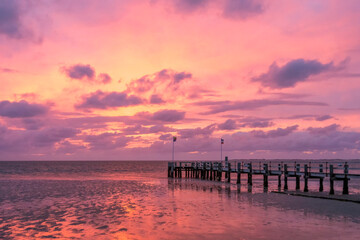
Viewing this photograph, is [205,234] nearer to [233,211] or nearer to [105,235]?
[105,235]

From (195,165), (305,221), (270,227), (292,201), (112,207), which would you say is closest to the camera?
(270,227)

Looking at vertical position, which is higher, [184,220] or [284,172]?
[284,172]

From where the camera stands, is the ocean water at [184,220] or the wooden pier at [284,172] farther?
the wooden pier at [284,172]

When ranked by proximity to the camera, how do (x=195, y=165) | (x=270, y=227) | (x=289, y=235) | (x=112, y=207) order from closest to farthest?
(x=289, y=235)
(x=270, y=227)
(x=112, y=207)
(x=195, y=165)

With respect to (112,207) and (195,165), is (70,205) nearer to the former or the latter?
(112,207)

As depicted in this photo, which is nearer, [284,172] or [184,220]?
[184,220]

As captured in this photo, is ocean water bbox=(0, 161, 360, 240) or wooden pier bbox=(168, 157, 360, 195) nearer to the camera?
ocean water bbox=(0, 161, 360, 240)

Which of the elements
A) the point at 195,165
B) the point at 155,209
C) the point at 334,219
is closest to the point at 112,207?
the point at 155,209

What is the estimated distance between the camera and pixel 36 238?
1424cm

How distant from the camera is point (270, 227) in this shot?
617 inches

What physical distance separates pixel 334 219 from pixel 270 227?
3.63 metres

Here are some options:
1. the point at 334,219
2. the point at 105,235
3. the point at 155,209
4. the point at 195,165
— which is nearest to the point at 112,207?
the point at 155,209

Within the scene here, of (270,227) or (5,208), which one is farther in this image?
(5,208)

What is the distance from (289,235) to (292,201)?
10.8 m
